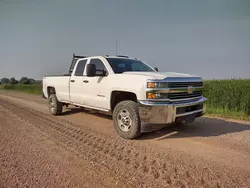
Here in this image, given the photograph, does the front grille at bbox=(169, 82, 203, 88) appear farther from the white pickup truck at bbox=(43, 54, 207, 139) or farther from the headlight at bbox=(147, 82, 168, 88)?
the headlight at bbox=(147, 82, 168, 88)

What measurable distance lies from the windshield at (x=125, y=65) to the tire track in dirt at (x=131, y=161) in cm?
187

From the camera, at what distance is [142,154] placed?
11.9ft

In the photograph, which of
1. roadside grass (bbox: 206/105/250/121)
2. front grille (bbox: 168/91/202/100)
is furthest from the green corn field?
front grille (bbox: 168/91/202/100)

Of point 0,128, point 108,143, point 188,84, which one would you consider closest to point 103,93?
point 108,143

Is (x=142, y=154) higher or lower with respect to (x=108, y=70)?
lower

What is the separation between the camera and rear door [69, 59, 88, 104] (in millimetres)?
6104

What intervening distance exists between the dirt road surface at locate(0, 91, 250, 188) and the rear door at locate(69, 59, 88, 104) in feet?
3.71

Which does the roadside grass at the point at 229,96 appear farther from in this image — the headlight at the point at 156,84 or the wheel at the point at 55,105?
the wheel at the point at 55,105

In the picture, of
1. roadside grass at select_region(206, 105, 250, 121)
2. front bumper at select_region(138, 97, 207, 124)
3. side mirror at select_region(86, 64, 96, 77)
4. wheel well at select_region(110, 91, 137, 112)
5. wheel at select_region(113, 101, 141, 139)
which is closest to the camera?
front bumper at select_region(138, 97, 207, 124)

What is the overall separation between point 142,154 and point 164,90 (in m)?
1.40

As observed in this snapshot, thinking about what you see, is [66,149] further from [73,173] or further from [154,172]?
[154,172]

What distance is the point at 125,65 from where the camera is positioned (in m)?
5.71

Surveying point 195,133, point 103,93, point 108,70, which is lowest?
point 195,133

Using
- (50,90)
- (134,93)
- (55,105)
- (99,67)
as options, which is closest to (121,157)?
(134,93)
